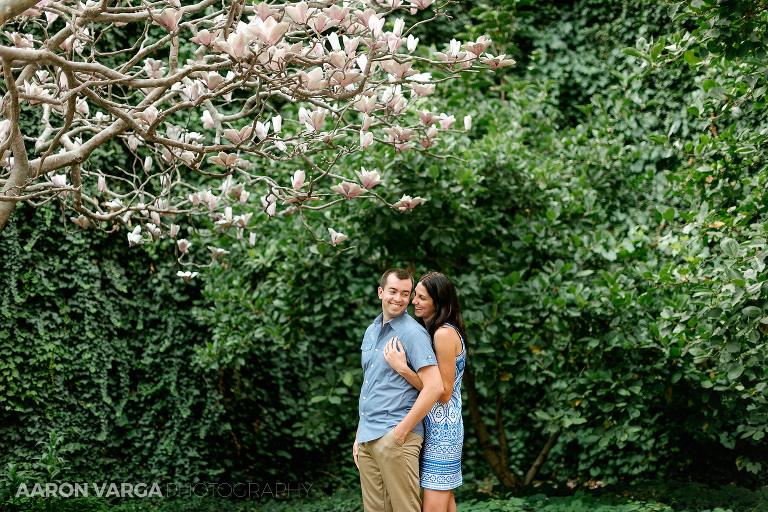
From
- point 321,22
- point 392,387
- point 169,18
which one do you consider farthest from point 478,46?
point 392,387

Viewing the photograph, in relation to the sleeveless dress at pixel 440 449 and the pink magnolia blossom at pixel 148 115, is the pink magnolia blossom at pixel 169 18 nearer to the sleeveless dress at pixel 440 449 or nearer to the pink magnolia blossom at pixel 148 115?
the pink magnolia blossom at pixel 148 115

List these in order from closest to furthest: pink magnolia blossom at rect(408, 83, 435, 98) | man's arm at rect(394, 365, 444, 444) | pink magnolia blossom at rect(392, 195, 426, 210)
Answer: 1. man's arm at rect(394, 365, 444, 444)
2. pink magnolia blossom at rect(408, 83, 435, 98)
3. pink magnolia blossom at rect(392, 195, 426, 210)

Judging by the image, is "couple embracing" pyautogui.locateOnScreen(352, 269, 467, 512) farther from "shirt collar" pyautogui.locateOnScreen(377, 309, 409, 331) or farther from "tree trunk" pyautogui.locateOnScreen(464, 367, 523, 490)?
"tree trunk" pyautogui.locateOnScreen(464, 367, 523, 490)

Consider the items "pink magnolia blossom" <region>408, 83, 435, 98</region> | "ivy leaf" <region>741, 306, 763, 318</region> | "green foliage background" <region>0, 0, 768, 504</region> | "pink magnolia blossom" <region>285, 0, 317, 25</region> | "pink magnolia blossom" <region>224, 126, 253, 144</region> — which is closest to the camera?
"pink magnolia blossom" <region>285, 0, 317, 25</region>

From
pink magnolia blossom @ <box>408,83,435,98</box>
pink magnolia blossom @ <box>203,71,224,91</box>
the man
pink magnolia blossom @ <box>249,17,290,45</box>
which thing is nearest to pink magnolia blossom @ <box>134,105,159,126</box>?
pink magnolia blossom @ <box>203,71,224,91</box>

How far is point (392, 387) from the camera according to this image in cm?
254

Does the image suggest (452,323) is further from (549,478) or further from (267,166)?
(549,478)

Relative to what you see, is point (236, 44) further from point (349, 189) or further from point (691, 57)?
point (691, 57)

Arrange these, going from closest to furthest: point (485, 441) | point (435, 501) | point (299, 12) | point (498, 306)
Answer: point (299, 12) → point (435, 501) → point (498, 306) → point (485, 441)

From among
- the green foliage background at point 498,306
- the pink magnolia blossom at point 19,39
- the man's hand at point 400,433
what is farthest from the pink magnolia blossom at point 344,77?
the green foliage background at point 498,306

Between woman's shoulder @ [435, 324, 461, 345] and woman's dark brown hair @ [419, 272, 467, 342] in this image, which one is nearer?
woman's shoulder @ [435, 324, 461, 345]

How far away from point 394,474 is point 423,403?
1.03 feet

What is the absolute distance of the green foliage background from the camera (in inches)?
141

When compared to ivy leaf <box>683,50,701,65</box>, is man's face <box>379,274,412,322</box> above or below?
below
